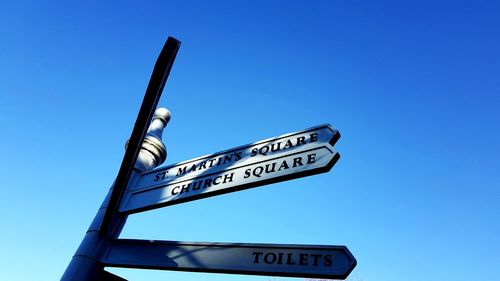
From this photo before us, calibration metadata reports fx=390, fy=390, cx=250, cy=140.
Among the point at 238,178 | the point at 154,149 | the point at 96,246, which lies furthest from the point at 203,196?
the point at 154,149

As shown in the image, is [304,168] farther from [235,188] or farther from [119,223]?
[119,223]

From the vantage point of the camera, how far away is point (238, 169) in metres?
3.03

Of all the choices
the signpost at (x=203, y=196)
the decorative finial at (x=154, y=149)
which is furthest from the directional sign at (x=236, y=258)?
the decorative finial at (x=154, y=149)

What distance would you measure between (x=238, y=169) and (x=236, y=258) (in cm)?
67

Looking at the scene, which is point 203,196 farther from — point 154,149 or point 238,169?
point 154,149

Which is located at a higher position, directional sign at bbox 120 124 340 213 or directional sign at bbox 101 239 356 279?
directional sign at bbox 120 124 340 213

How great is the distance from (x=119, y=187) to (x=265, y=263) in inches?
57.1

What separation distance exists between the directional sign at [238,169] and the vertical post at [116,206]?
0.50 feet

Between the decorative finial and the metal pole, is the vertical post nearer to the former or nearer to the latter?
the metal pole

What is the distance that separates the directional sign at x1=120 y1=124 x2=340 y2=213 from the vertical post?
0.15 meters

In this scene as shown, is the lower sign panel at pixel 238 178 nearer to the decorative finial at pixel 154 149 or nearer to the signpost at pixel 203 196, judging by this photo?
the signpost at pixel 203 196

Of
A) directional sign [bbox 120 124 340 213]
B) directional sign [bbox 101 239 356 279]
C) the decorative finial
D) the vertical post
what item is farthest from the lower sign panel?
the decorative finial

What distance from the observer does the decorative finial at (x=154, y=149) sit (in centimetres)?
396

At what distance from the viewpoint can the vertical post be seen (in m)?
2.96
